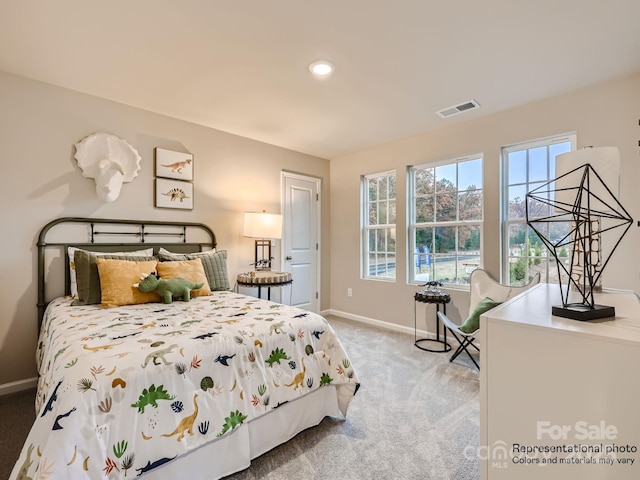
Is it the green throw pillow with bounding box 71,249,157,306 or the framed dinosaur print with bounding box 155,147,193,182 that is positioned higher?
the framed dinosaur print with bounding box 155,147,193,182

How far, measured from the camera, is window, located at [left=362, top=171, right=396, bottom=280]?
Answer: 4338 millimetres

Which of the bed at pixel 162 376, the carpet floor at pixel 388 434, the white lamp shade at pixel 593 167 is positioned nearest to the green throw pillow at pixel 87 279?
the bed at pixel 162 376

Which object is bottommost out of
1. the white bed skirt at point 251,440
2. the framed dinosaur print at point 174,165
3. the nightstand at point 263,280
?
the white bed skirt at point 251,440

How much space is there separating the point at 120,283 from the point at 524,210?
12.4ft

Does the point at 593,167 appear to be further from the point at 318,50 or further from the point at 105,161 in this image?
the point at 105,161

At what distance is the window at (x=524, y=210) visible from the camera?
3031mm

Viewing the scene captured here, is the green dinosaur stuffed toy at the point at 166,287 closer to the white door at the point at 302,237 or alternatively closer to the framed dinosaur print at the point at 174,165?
the framed dinosaur print at the point at 174,165

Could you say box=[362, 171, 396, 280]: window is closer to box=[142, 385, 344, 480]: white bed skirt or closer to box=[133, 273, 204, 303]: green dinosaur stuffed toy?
box=[142, 385, 344, 480]: white bed skirt

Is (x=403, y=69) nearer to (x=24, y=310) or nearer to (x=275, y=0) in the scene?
(x=275, y=0)

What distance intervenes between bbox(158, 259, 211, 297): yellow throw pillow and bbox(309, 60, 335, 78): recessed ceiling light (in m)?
1.93

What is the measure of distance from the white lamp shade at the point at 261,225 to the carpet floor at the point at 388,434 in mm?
1741

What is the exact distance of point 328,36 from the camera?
2035mm

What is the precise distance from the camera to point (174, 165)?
131 inches

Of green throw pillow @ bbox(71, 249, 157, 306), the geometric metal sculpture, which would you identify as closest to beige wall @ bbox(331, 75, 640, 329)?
the geometric metal sculpture
